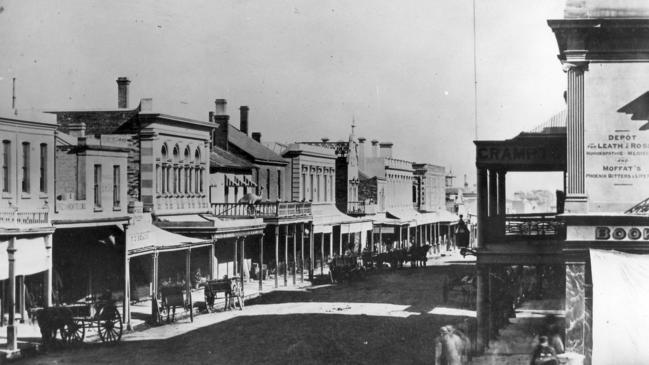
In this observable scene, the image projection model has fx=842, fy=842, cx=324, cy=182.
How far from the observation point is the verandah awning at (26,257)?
59.8ft

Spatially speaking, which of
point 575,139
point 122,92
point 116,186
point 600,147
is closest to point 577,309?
point 600,147

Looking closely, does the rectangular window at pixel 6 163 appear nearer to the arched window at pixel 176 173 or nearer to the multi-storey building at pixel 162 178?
the multi-storey building at pixel 162 178

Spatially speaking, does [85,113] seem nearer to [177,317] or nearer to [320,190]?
[177,317]

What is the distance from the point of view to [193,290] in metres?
30.5

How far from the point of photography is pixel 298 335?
1983cm

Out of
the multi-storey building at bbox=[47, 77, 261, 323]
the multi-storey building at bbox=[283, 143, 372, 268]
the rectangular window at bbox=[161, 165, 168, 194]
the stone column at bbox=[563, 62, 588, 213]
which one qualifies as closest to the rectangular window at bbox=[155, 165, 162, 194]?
the multi-storey building at bbox=[47, 77, 261, 323]

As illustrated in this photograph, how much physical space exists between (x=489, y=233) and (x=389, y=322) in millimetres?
3961

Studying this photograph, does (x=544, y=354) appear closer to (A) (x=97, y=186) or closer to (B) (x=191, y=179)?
(A) (x=97, y=186)

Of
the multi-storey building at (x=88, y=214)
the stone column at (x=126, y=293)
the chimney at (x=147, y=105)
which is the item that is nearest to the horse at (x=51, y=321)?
the stone column at (x=126, y=293)

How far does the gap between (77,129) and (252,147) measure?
52.0ft

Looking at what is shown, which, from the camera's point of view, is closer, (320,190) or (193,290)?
(193,290)

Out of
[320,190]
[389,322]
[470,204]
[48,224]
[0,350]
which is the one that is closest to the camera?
[0,350]

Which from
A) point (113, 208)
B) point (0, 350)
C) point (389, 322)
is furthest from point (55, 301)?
point (389, 322)

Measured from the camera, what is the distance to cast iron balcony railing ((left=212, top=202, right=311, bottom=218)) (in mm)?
35281
